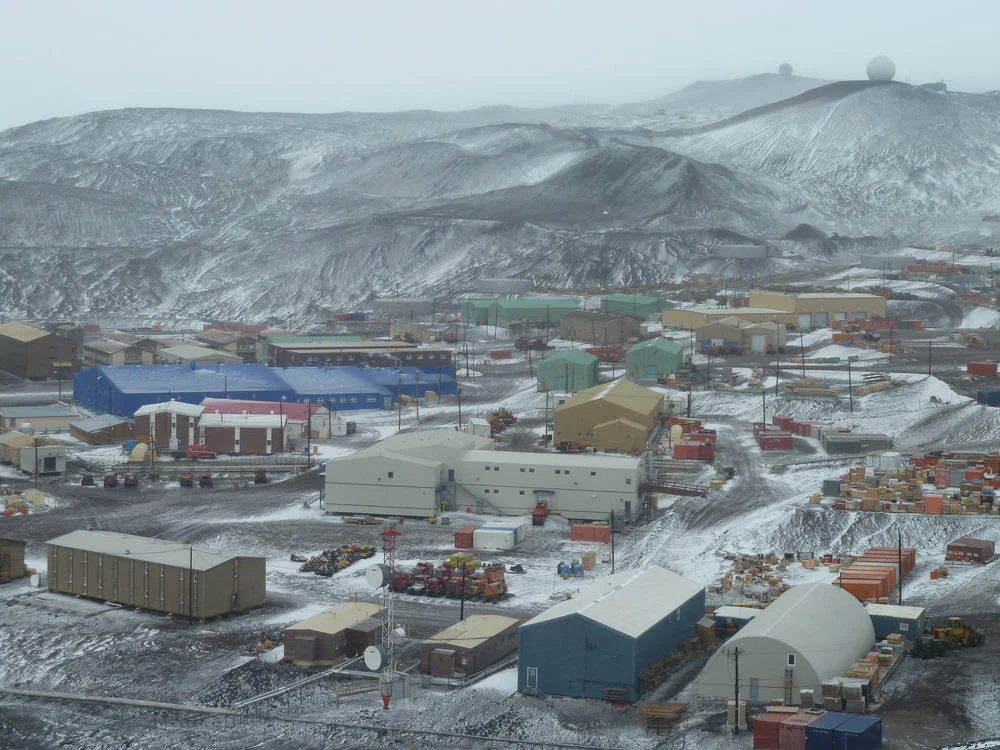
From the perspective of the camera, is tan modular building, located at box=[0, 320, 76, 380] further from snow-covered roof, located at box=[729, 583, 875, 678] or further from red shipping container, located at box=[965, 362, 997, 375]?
snow-covered roof, located at box=[729, 583, 875, 678]

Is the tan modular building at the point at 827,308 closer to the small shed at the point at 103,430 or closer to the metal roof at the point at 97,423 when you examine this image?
the metal roof at the point at 97,423

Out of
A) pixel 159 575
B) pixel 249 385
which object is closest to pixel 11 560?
pixel 159 575

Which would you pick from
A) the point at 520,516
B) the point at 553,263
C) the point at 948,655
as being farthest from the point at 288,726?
the point at 553,263

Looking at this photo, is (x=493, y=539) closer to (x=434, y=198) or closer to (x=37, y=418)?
(x=37, y=418)

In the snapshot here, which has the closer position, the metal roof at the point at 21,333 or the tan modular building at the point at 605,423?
the tan modular building at the point at 605,423

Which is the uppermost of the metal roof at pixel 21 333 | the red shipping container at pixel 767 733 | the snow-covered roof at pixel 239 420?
the metal roof at pixel 21 333

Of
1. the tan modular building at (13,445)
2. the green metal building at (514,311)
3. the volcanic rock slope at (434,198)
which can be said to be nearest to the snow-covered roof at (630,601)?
the tan modular building at (13,445)
